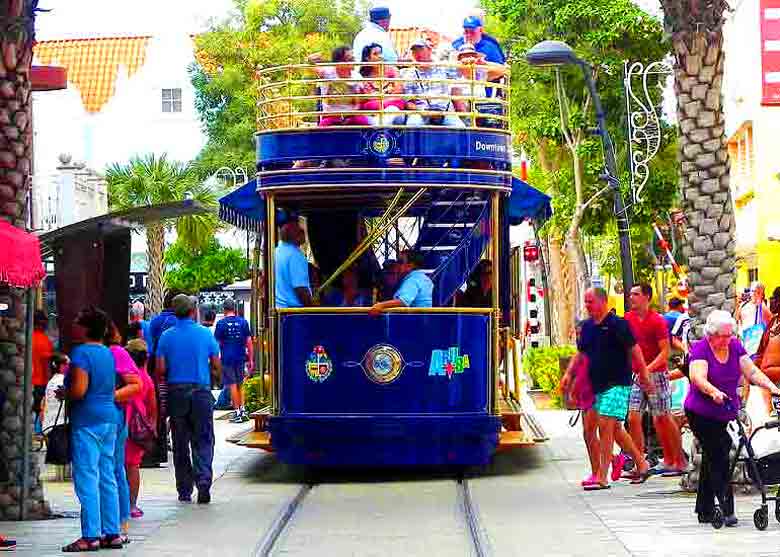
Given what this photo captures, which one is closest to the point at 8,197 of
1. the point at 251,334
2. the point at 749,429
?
the point at 749,429

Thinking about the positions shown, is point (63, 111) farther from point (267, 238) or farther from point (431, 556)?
point (431, 556)

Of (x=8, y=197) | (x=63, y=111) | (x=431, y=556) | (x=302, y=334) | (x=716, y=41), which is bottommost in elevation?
(x=431, y=556)

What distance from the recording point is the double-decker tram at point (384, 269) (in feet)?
60.6

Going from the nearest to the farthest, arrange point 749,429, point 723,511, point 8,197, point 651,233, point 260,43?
point 723,511 < point 8,197 < point 749,429 < point 651,233 < point 260,43

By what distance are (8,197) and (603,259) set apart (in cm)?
4877

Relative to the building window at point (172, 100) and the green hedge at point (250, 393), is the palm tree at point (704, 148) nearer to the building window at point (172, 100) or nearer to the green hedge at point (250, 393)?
the green hedge at point (250, 393)

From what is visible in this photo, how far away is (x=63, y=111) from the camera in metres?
69.1

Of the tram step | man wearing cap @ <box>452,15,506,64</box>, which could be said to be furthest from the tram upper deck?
the tram step

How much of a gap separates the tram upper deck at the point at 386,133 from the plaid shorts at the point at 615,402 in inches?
102

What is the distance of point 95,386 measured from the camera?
43.5 feet

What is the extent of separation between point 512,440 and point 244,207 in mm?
3943

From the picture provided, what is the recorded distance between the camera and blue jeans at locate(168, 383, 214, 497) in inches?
666

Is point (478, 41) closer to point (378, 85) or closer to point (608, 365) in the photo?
point (378, 85)

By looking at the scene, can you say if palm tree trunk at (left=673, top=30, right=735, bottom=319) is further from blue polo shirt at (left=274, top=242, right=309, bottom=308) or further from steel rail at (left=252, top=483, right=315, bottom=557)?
steel rail at (left=252, top=483, right=315, bottom=557)
